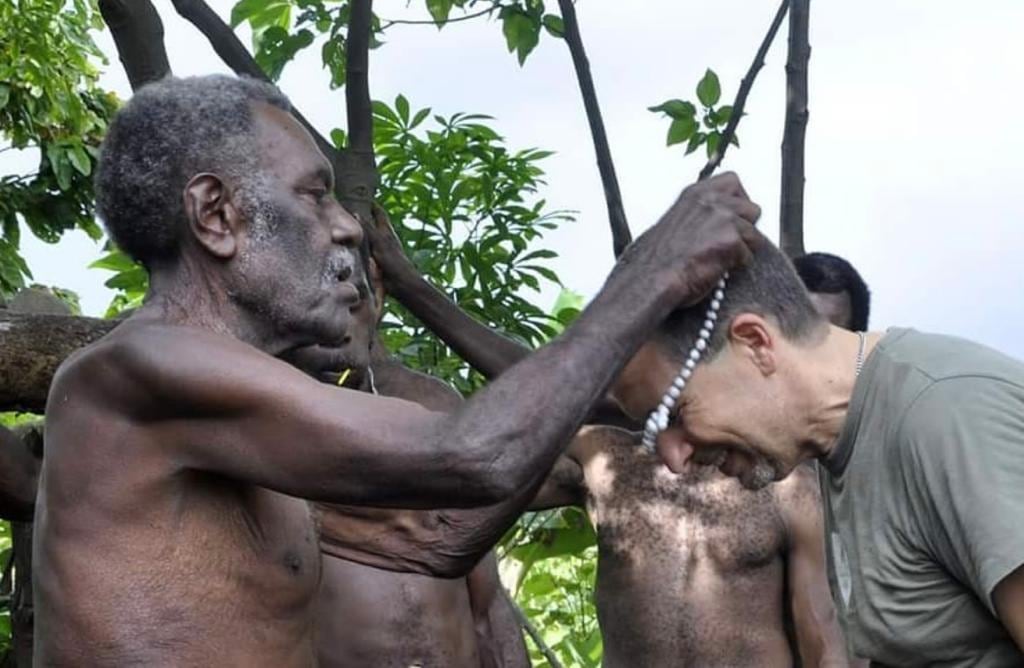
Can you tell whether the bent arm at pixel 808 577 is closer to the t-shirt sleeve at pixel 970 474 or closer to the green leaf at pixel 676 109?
the green leaf at pixel 676 109

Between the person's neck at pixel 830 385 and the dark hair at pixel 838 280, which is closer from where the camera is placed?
the person's neck at pixel 830 385

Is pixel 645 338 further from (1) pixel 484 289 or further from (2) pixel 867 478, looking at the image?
(1) pixel 484 289

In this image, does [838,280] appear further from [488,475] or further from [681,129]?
[488,475]

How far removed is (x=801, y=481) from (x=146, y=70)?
2.57 m

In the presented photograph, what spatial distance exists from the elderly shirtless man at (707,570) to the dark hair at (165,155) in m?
2.90

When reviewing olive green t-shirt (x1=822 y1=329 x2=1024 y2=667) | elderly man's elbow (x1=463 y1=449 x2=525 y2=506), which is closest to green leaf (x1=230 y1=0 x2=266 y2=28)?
olive green t-shirt (x1=822 y1=329 x2=1024 y2=667)

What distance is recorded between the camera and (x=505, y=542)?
25.0 feet

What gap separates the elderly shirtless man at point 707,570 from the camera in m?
6.21

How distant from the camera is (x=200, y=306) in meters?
3.54

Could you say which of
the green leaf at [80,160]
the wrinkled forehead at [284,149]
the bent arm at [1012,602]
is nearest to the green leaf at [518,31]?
the wrinkled forehead at [284,149]

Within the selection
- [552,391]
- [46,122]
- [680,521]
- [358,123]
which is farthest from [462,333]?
[46,122]

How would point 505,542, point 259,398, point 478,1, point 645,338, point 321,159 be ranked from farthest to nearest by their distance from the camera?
point 505,542 < point 478,1 < point 321,159 < point 645,338 < point 259,398

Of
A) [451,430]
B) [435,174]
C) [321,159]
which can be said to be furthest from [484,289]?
[451,430]

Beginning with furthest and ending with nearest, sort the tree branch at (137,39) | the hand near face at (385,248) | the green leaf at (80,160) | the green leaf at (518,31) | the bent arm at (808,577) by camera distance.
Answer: the green leaf at (80,160), the bent arm at (808,577), the green leaf at (518,31), the hand near face at (385,248), the tree branch at (137,39)
